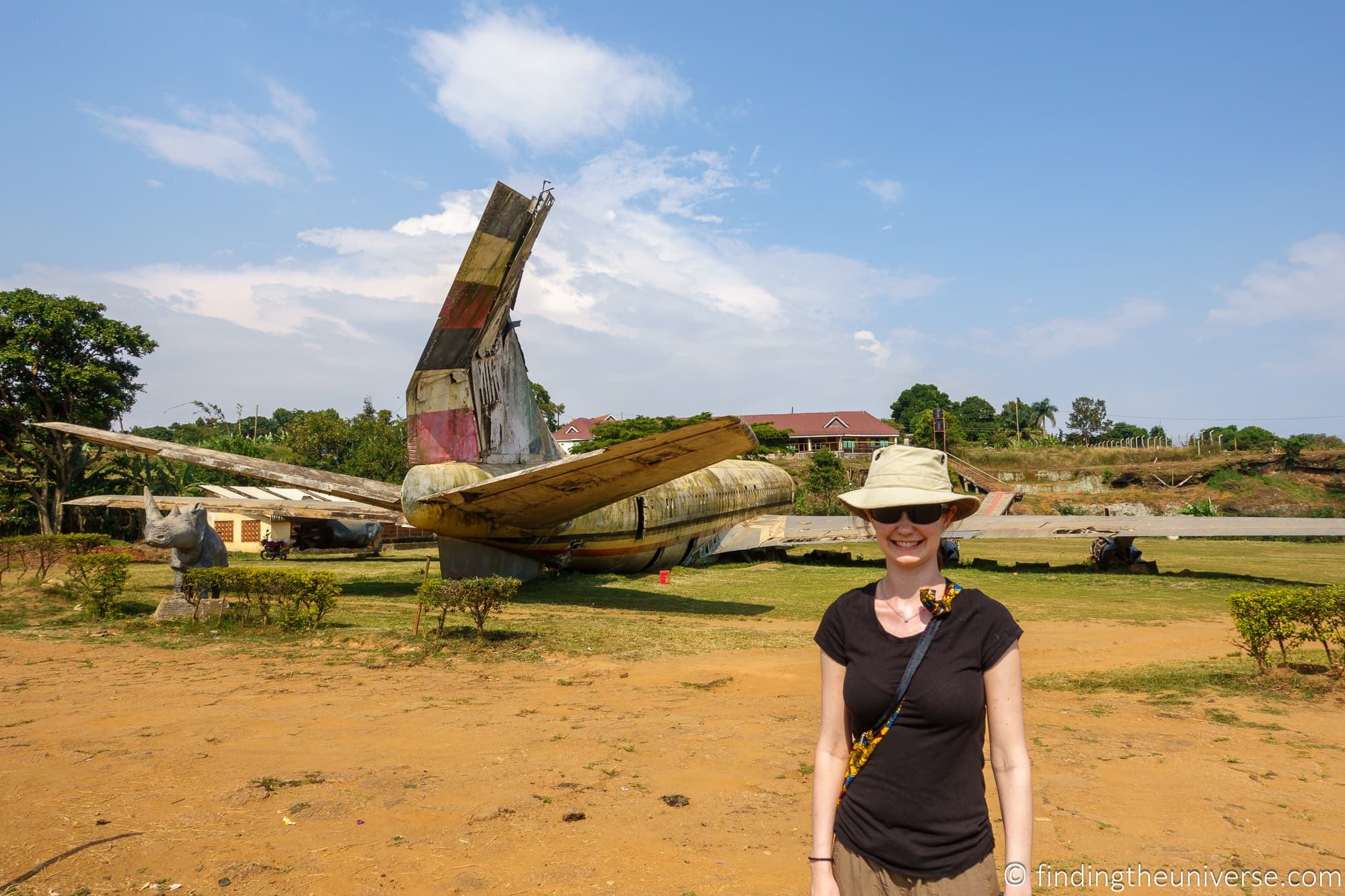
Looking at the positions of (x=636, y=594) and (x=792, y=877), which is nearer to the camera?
(x=792, y=877)

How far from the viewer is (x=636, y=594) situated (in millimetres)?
17531

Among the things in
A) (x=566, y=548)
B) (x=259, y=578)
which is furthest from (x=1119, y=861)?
(x=566, y=548)

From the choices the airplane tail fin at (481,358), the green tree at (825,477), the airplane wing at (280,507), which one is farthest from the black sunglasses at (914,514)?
Result: the green tree at (825,477)

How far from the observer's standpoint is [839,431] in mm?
73500

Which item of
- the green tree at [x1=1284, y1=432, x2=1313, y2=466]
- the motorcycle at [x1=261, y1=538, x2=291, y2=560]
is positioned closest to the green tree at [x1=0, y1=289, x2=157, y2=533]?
the motorcycle at [x1=261, y1=538, x2=291, y2=560]

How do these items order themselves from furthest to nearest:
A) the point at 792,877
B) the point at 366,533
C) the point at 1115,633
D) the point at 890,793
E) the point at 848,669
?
the point at 366,533
the point at 1115,633
the point at 792,877
the point at 848,669
the point at 890,793

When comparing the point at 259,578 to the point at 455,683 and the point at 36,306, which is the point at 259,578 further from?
the point at 36,306

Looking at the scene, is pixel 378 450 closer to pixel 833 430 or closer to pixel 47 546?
pixel 47 546

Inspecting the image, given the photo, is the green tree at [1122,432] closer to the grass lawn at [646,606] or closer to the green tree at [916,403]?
the green tree at [916,403]

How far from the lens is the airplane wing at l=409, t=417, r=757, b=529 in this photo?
1220 cm

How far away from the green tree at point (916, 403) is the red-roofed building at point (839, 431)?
393 cm

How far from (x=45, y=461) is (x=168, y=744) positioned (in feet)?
102

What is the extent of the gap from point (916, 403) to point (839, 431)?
494 inches

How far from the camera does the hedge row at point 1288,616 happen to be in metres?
8.49
